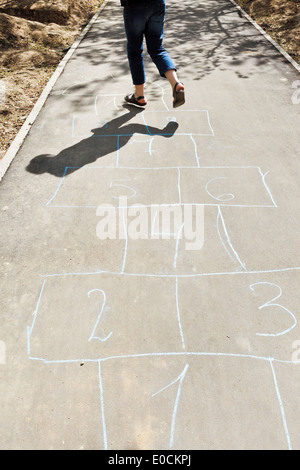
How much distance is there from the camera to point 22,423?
84.0 inches

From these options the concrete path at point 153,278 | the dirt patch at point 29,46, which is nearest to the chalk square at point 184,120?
the concrete path at point 153,278

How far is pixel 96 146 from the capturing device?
4523 mm

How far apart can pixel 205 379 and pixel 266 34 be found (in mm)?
8193

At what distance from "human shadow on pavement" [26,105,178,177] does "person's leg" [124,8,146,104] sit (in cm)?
50

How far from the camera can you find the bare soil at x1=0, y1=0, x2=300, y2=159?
218 inches

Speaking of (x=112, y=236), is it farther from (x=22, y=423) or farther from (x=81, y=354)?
(x=22, y=423)

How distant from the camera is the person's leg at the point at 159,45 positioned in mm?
4676

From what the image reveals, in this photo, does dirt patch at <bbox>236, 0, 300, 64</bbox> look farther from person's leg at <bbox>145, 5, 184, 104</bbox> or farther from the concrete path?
person's leg at <bbox>145, 5, 184, 104</bbox>

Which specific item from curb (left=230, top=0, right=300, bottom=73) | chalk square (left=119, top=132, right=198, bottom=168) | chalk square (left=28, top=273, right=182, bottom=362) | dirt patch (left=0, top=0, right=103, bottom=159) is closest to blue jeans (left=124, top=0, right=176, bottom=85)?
chalk square (left=119, top=132, right=198, bottom=168)

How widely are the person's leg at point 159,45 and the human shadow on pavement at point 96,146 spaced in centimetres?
50

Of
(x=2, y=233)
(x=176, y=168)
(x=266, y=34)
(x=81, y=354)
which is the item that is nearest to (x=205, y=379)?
(x=81, y=354)

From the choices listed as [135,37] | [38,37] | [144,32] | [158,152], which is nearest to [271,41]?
[144,32]

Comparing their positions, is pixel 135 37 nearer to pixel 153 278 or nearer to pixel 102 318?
pixel 153 278

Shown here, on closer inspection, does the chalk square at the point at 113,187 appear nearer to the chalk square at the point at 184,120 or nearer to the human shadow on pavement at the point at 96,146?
the human shadow on pavement at the point at 96,146
